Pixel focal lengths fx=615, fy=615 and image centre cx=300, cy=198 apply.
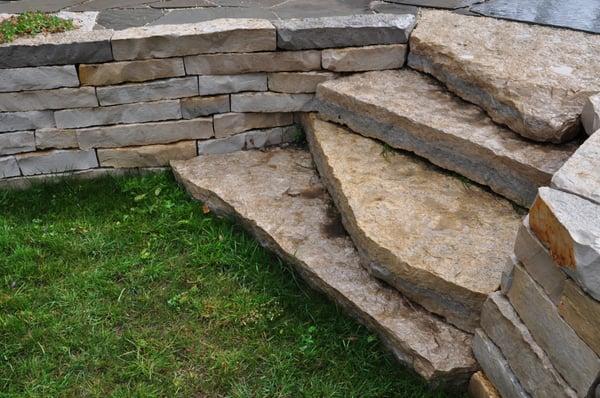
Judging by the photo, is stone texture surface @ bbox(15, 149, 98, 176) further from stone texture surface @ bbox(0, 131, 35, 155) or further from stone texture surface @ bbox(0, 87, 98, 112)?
stone texture surface @ bbox(0, 87, 98, 112)

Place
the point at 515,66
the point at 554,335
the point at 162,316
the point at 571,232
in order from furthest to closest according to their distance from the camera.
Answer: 1. the point at 515,66
2. the point at 162,316
3. the point at 554,335
4. the point at 571,232

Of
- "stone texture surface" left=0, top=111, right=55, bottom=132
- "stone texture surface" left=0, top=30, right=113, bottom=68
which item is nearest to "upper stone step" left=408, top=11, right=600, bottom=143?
"stone texture surface" left=0, top=30, right=113, bottom=68

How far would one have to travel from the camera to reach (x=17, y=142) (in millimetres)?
3400

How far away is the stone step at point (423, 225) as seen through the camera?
7.67ft

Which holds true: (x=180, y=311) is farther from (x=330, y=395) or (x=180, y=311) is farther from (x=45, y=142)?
(x=45, y=142)

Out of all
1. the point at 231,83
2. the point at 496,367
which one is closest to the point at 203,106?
the point at 231,83

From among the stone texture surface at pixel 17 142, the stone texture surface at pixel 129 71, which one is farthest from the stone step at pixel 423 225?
the stone texture surface at pixel 17 142

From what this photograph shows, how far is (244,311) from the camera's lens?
2.71 metres

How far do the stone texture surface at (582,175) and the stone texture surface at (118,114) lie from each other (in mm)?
2167

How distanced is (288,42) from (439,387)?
191cm

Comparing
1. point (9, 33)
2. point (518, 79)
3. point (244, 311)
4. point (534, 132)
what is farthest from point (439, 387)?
point (9, 33)

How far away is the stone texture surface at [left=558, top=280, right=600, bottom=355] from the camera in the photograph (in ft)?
5.35

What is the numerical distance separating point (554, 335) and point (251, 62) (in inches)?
84.8

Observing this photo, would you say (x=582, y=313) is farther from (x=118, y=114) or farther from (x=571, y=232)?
(x=118, y=114)
